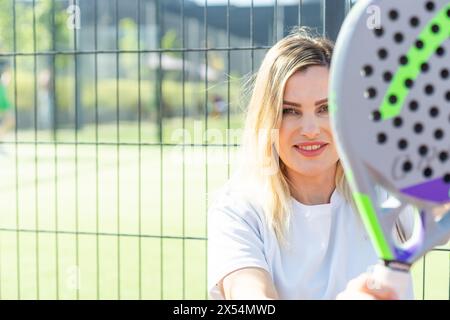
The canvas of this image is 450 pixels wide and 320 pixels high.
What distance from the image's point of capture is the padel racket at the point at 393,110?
0.74 meters

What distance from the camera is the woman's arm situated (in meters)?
1.11

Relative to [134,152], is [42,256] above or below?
below

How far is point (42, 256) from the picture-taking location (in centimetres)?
453

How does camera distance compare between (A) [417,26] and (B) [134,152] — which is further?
(B) [134,152]

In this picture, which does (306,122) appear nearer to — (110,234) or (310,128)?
(310,128)

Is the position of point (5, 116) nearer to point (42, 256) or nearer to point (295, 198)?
point (42, 256)

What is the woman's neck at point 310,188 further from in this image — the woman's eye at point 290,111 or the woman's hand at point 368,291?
the woman's hand at point 368,291

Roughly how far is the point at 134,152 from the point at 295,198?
10.9 meters

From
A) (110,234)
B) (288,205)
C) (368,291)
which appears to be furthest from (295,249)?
(110,234)

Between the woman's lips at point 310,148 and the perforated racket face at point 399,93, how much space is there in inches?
19.3

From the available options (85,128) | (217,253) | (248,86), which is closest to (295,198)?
(217,253)

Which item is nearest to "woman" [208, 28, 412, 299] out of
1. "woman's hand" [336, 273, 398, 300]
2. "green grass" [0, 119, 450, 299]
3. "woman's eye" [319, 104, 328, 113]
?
"woman's eye" [319, 104, 328, 113]

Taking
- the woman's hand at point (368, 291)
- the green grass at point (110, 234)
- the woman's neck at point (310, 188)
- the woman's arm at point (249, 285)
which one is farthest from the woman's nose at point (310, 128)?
the green grass at point (110, 234)
